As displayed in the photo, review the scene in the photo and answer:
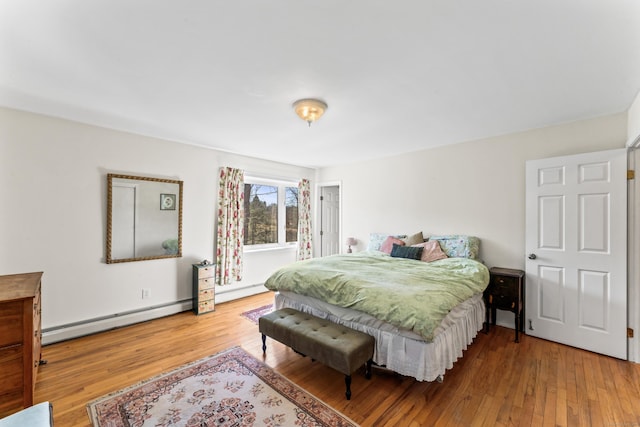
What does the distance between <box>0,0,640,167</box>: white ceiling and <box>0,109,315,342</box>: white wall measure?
0.33 meters

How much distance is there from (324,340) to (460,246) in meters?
2.35

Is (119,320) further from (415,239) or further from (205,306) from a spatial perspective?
(415,239)

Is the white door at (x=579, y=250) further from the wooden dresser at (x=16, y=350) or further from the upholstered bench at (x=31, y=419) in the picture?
the wooden dresser at (x=16, y=350)

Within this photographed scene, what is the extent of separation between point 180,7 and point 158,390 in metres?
2.62

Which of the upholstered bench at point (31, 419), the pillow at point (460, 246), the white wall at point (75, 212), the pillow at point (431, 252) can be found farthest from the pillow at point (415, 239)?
the upholstered bench at point (31, 419)

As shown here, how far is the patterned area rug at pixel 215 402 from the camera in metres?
1.81

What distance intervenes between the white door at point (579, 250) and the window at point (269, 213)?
380 centimetres

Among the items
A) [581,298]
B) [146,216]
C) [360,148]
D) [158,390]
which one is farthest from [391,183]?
[158,390]

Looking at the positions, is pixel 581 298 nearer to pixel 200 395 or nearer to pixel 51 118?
pixel 200 395

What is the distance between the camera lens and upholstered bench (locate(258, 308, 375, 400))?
2.01 meters

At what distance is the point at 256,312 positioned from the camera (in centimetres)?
385

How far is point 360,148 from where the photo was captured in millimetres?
4133

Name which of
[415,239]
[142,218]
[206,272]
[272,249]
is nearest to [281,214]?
[272,249]

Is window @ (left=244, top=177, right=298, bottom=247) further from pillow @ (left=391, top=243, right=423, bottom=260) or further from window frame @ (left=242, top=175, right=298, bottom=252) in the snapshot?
pillow @ (left=391, top=243, right=423, bottom=260)
